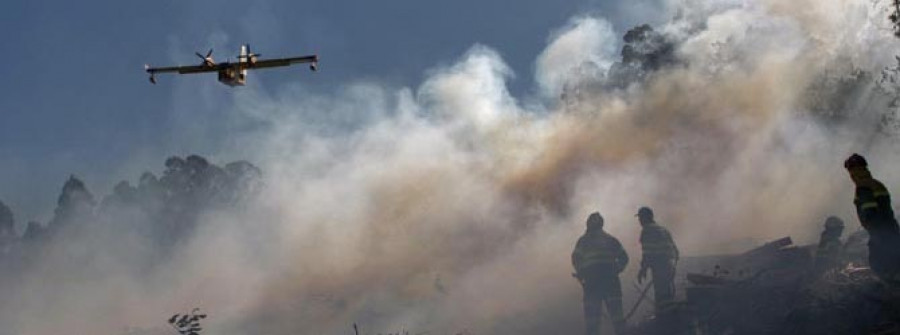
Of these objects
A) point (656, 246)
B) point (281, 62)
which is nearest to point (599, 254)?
point (656, 246)

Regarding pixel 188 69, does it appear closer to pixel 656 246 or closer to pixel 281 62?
pixel 281 62

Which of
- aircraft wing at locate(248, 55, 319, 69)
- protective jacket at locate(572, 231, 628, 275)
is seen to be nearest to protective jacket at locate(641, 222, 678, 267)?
protective jacket at locate(572, 231, 628, 275)

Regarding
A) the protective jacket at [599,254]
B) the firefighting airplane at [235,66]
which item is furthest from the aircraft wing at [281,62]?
the protective jacket at [599,254]

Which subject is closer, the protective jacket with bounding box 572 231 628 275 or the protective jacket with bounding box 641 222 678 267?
the protective jacket with bounding box 641 222 678 267

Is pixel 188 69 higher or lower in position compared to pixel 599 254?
higher

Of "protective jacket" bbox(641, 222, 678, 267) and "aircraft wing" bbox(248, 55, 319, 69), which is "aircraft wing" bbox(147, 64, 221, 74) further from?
"protective jacket" bbox(641, 222, 678, 267)

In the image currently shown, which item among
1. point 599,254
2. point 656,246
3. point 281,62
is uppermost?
point 281,62

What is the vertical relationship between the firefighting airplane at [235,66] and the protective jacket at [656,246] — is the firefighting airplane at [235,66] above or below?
above

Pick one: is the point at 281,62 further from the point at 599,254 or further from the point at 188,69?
the point at 599,254

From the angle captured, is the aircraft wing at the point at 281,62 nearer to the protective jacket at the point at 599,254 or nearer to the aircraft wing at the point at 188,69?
the aircraft wing at the point at 188,69

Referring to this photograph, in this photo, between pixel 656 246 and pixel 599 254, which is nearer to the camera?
pixel 656 246

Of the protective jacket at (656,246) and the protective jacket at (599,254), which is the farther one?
the protective jacket at (599,254)

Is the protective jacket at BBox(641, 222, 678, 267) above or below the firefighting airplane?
below

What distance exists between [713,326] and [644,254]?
11.1 feet
